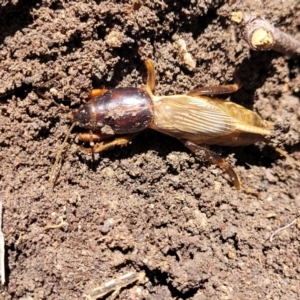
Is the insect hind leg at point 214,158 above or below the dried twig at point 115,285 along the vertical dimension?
above

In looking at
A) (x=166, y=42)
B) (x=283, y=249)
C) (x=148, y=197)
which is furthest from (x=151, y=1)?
(x=283, y=249)

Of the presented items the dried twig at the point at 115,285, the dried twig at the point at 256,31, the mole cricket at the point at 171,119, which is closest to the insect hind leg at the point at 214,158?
the mole cricket at the point at 171,119

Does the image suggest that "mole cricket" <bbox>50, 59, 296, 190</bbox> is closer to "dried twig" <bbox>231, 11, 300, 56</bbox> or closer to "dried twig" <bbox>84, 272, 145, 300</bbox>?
"dried twig" <bbox>231, 11, 300, 56</bbox>

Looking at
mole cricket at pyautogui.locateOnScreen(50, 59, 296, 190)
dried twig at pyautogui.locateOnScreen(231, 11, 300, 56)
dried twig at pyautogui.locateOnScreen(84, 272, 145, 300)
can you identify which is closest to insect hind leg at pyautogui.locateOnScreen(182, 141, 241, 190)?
mole cricket at pyautogui.locateOnScreen(50, 59, 296, 190)

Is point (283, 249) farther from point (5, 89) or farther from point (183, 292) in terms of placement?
point (5, 89)

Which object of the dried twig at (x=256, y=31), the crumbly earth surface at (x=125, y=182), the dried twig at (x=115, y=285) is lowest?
the dried twig at (x=115, y=285)

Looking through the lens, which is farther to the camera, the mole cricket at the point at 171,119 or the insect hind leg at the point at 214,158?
the insect hind leg at the point at 214,158

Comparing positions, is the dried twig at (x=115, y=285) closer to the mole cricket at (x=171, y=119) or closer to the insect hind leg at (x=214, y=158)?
the mole cricket at (x=171, y=119)
